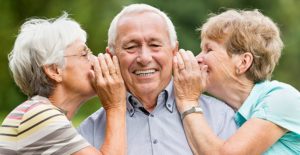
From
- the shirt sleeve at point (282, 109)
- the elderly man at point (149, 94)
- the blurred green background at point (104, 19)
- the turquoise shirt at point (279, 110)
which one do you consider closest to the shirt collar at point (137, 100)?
the elderly man at point (149, 94)

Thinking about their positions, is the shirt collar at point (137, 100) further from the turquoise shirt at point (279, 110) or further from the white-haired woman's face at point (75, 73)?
the turquoise shirt at point (279, 110)

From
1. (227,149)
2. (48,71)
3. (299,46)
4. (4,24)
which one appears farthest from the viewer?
(299,46)

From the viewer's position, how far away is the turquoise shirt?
12.7 feet

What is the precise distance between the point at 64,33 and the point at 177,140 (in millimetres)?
804

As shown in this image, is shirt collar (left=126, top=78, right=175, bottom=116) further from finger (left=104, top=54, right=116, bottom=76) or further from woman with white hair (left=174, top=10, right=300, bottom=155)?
finger (left=104, top=54, right=116, bottom=76)

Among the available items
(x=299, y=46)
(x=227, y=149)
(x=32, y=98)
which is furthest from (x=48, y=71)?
(x=299, y=46)

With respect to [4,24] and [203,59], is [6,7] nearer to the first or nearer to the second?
[4,24]

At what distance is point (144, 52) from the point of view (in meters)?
4.03

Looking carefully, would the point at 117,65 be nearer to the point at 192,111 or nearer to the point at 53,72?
the point at 53,72

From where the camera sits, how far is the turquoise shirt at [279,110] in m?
3.86

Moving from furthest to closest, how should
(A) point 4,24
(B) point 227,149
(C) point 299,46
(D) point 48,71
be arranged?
(C) point 299,46 → (A) point 4,24 → (D) point 48,71 → (B) point 227,149

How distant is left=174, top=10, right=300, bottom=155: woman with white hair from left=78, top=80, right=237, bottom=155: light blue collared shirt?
0.24 feet

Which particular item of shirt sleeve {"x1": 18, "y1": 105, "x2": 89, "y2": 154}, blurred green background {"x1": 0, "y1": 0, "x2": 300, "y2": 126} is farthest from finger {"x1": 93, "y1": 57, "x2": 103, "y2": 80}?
blurred green background {"x1": 0, "y1": 0, "x2": 300, "y2": 126}

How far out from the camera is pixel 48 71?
4.00m
